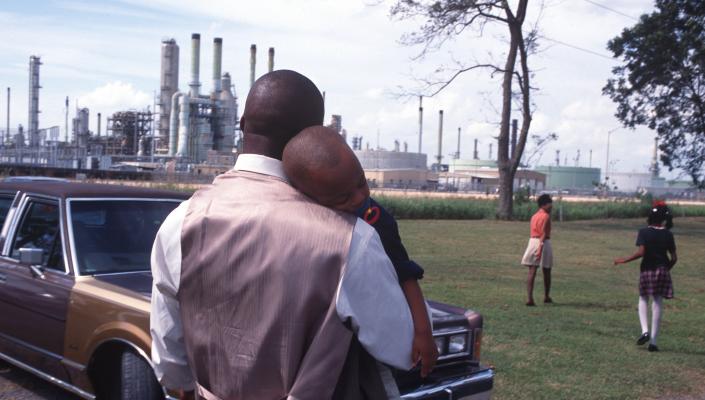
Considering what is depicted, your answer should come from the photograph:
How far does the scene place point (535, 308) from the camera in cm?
1146

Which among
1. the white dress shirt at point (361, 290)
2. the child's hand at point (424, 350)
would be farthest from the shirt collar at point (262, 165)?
the child's hand at point (424, 350)

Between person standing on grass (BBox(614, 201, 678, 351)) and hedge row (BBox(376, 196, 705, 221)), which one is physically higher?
person standing on grass (BBox(614, 201, 678, 351))

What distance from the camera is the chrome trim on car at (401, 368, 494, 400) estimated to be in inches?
154

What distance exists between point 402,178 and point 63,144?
133ft

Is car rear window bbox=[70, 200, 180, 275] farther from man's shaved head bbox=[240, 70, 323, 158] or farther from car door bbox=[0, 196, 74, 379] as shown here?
man's shaved head bbox=[240, 70, 323, 158]

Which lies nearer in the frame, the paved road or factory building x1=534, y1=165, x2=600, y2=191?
the paved road

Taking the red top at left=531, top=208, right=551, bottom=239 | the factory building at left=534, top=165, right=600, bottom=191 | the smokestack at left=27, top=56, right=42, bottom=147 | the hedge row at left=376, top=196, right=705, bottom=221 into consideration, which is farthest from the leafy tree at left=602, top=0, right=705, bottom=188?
the factory building at left=534, top=165, right=600, bottom=191

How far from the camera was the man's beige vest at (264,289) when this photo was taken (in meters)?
2.17

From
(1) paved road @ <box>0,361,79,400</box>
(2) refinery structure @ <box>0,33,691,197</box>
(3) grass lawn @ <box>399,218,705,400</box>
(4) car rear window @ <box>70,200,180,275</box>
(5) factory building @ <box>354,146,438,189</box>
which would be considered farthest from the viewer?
(5) factory building @ <box>354,146,438,189</box>

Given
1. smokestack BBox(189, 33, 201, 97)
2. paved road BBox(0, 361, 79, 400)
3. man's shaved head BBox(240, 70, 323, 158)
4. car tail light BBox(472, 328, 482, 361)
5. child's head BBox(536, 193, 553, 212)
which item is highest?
smokestack BBox(189, 33, 201, 97)

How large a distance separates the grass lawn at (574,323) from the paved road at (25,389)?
363cm

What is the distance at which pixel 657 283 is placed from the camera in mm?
8641

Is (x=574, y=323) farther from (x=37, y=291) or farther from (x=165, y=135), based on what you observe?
(x=165, y=135)

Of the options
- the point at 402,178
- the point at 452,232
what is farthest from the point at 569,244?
the point at 402,178
